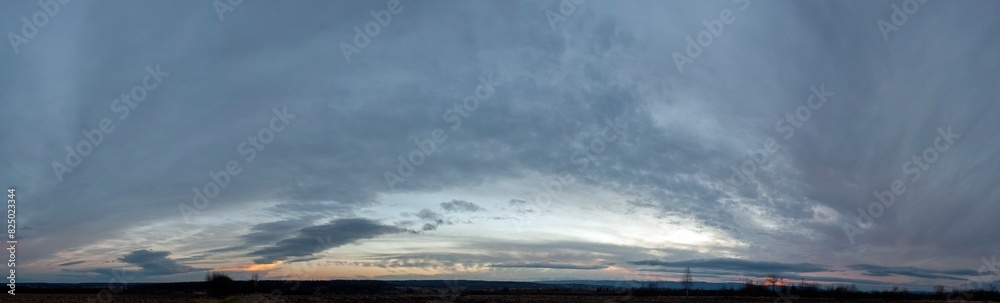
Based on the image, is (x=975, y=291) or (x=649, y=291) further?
(x=649, y=291)

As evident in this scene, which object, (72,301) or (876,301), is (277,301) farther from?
(876,301)

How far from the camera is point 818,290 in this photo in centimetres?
15862

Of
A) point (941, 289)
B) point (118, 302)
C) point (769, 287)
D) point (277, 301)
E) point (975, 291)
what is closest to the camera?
point (277, 301)

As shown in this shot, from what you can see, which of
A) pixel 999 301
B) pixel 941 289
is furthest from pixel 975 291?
pixel 999 301

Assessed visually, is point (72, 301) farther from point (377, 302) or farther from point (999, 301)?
point (999, 301)

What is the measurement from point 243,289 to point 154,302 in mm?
11053

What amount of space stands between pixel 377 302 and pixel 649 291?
101111 mm

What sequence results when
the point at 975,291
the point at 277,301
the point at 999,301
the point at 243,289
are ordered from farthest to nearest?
the point at 975,291, the point at 999,301, the point at 243,289, the point at 277,301

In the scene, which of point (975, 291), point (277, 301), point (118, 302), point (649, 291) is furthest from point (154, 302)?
point (975, 291)

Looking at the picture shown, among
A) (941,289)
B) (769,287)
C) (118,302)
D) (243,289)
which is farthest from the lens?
(769,287)

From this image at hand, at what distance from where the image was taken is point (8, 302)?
74562 mm

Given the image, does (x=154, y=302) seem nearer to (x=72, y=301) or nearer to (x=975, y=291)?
(x=72, y=301)

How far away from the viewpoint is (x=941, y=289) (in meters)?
165

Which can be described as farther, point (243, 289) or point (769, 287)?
point (769, 287)
